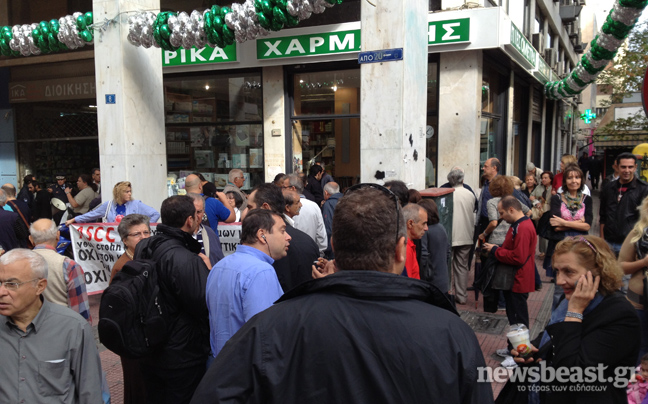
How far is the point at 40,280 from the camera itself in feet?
9.26

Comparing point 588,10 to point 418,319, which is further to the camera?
point 588,10

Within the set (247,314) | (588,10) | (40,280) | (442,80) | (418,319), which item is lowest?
(247,314)

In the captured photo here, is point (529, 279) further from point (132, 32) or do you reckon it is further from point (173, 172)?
point (173, 172)

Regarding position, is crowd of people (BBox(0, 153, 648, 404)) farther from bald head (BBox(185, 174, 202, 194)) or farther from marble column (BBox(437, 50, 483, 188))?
marble column (BBox(437, 50, 483, 188))

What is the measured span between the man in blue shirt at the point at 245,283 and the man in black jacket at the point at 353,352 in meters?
1.41

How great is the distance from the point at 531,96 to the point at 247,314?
18.0 metres

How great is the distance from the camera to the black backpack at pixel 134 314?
300cm

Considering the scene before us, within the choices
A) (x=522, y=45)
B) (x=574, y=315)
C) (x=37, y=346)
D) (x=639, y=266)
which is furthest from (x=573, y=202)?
(x=522, y=45)

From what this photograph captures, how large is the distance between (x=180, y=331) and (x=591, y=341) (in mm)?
2397

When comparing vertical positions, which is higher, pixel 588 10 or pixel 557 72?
pixel 588 10

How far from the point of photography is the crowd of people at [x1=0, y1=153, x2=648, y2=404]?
1.40 m

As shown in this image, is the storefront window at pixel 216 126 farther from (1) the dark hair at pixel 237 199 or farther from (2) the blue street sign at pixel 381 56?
(2) the blue street sign at pixel 381 56

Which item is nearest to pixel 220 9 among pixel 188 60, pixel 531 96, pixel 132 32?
pixel 132 32

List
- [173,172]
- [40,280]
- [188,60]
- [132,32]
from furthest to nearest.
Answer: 1. [173,172]
2. [188,60]
3. [132,32]
4. [40,280]
